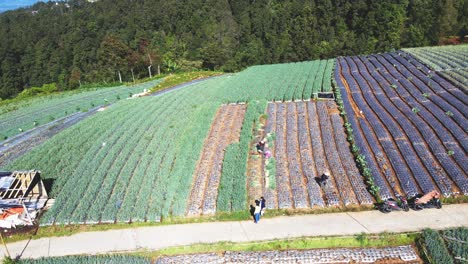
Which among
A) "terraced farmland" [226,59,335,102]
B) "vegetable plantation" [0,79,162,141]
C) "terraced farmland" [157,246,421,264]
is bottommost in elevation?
"vegetable plantation" [0,79,162,141]

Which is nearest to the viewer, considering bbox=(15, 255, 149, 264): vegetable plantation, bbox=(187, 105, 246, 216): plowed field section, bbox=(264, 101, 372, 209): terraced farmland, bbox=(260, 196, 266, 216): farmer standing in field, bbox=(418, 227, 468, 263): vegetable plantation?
bbox=(418, 227, 468, 263): vegetable plantation

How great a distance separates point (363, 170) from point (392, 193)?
265 centimetres

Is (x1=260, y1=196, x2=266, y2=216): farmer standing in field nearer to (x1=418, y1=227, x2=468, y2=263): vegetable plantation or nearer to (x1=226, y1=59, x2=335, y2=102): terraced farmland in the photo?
(x1=418, y1=227, x2=468, y2=263): vegetable plantation

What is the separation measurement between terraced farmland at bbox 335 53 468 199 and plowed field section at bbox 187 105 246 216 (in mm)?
9139

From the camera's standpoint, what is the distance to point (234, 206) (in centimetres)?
1964

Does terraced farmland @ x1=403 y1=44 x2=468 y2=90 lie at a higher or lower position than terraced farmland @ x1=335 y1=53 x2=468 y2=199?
higher

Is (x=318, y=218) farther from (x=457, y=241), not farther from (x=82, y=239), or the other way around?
(x=82, y=239)

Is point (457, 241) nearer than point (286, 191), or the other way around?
point (457, 241)

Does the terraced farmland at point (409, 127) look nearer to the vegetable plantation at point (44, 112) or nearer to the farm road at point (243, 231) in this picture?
the farm road at point (243, 231)

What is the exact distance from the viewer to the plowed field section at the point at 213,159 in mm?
20469

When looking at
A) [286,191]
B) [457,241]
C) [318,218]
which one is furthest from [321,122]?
[457,241]

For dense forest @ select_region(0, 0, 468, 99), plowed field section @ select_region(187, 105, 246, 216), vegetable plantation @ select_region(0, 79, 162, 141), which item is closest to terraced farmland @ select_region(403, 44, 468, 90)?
plowed field section @ select_region(187, 105, 246, 216)

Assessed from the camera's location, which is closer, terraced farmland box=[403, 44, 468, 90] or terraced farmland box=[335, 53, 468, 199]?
terraced farmland box=[335, 53, 468, 199]

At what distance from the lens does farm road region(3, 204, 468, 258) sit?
687 inches
